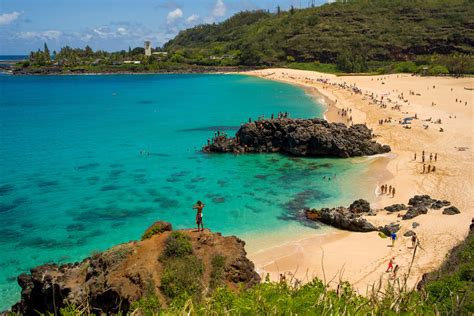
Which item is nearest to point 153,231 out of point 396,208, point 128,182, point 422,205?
point 396,208

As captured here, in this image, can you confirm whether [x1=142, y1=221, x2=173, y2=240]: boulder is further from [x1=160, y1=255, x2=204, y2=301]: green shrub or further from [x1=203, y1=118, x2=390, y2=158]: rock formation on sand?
[x1=203, y1=118, x2=390, y2=158]: rock formation on sand

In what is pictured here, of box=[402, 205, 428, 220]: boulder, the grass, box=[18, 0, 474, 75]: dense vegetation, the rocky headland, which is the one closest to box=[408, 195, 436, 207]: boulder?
the rocky headland

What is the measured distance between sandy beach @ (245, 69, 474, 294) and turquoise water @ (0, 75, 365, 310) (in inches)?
159

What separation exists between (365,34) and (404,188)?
13321 cm

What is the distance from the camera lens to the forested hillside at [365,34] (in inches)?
5507

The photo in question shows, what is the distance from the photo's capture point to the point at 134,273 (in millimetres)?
Result: 16516

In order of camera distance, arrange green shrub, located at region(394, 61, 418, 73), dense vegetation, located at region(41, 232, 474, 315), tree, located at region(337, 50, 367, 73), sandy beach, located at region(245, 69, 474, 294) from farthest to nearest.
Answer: tree, located at region(337, 50, 367, 73)
green shrub, located at region(394, 61, 418, 73)
sandy beach, located at region(245, 69, 474, 294)
dense vegetation, located at region(41, 232, 474, 315)

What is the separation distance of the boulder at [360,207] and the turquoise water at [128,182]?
2731 mm

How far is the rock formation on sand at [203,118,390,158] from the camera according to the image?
1795 inches

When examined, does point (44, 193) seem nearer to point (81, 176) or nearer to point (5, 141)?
point (81, 176)

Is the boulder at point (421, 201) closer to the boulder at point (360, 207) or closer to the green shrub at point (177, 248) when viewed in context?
the boulder at point (360, 207)

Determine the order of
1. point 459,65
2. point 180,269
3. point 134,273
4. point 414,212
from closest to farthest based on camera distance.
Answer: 1. point 134,273
2. point 180,269
3. point 414,212
4. point 459,65

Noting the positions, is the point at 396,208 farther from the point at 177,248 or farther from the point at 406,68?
the point at 406,68

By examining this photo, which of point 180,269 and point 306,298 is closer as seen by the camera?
point 306,298
